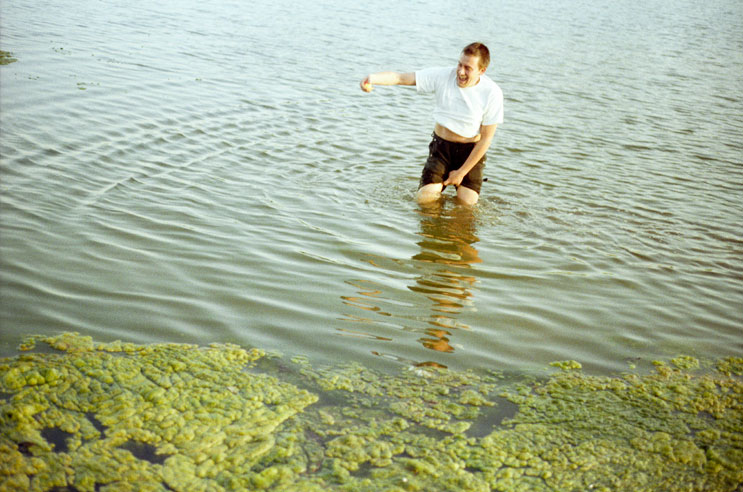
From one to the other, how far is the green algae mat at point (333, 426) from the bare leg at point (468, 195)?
3481 mm

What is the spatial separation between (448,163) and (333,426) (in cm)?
449

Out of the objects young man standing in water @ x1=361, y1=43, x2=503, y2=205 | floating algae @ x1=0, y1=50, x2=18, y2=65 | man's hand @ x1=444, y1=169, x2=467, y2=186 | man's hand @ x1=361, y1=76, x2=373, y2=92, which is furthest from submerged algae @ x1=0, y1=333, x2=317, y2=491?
floating algae @ x1=0, y1=50, x2=18, y2=65

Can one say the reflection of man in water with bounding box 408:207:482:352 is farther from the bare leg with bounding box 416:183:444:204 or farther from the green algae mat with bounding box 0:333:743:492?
the green algae mat with bounding box 0:333:743:492

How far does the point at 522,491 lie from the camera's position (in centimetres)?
343

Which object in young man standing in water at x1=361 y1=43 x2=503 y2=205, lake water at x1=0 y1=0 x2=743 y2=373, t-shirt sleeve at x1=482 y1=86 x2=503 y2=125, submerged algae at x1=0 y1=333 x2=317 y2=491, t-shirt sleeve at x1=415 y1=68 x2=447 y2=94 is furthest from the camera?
t-shirt sleeve at x1=415 y1=68 x2=447 y2=94

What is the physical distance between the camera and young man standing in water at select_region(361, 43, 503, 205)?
6.93 metres

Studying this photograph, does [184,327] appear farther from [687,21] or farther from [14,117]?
[687,21]

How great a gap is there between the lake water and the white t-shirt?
984 mm

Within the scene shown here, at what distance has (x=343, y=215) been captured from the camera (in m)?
7.23

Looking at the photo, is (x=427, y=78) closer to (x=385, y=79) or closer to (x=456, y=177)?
(x=385, y=79)

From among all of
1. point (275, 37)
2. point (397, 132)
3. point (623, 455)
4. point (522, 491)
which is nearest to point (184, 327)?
point (522, 491)

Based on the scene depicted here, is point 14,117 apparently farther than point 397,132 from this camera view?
No

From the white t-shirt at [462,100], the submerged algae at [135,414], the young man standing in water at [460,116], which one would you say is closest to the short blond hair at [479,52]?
the young man standing in water at [460,116]

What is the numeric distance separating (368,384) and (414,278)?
1780mm
